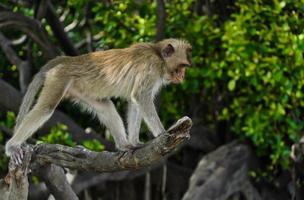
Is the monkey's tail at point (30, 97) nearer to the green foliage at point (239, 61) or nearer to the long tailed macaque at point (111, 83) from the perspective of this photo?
the long tailed macaque at point (111, 83)

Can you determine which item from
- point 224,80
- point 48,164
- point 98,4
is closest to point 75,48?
point 98,4

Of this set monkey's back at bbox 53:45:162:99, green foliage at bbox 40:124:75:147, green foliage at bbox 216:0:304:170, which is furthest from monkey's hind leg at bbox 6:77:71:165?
green foliage at bbox 216:0:304:170

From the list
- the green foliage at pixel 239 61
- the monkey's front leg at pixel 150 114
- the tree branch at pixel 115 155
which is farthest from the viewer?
the green foliage at pixel 239 61

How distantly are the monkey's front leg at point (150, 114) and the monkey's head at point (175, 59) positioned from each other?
0.35 m

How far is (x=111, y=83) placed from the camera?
30.0 ft

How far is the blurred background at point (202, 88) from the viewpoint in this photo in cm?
1116

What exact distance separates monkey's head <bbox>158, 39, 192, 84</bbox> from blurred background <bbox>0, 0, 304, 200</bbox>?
5.98 feet

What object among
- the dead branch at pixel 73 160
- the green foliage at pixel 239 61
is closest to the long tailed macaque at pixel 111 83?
the dead branch at pixel 73 160

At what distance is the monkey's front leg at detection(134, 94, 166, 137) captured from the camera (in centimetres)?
865

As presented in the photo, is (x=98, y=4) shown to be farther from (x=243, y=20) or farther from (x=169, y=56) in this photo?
(x=169, y=56)

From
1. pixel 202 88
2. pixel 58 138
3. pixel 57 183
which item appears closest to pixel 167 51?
pixel 57 183

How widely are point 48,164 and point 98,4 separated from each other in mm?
3536

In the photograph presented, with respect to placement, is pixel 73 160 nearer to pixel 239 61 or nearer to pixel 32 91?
pixel 32 91

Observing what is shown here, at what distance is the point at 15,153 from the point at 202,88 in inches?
193
